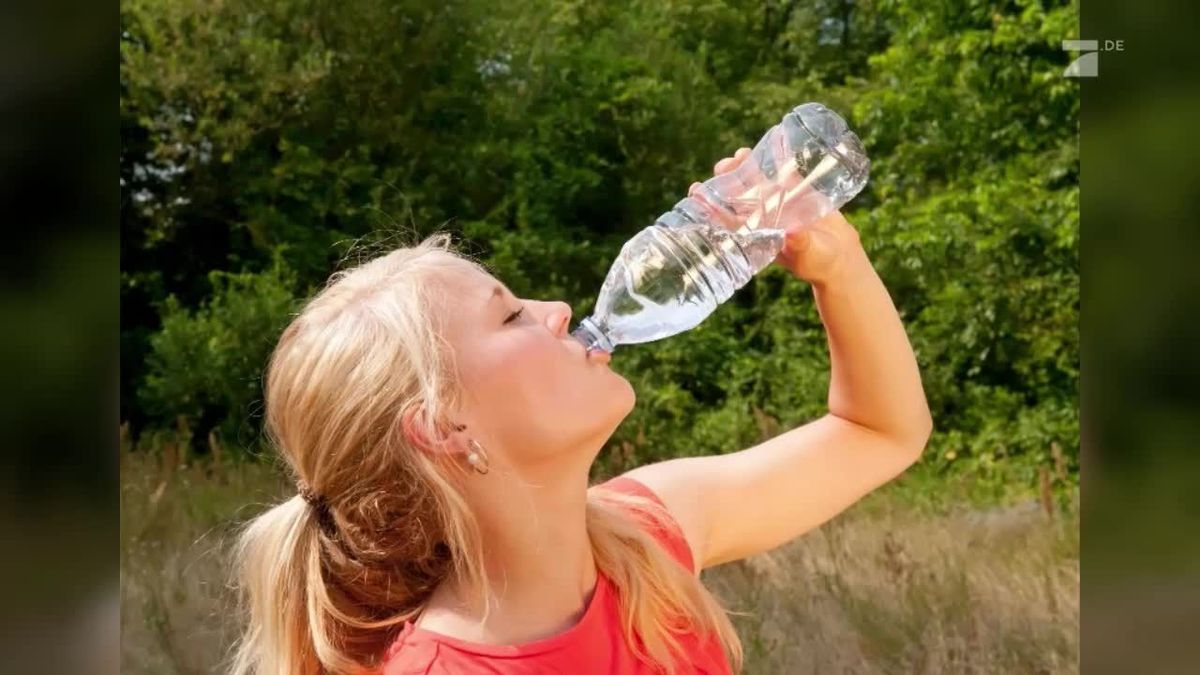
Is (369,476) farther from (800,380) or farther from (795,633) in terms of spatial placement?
(800,380)

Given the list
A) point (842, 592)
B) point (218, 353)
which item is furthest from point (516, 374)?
point (218, 353)

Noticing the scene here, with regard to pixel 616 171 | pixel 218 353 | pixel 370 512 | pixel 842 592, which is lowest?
pixel 842 592

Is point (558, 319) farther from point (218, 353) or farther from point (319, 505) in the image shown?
point (218, 353)

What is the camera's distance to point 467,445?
1.18 m

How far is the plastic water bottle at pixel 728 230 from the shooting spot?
4.72ft

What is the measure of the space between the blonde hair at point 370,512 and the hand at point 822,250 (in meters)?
0.29

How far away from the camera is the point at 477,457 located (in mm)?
1184

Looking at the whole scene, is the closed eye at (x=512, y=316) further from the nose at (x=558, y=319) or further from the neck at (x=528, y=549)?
the neck at (x=528, y=549)

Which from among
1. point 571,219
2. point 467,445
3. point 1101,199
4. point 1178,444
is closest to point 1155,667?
point 1178,444

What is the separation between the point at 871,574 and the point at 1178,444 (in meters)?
1.82

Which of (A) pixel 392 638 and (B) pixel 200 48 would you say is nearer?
(A) pixel 392 638

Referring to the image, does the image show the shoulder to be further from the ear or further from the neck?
the ear

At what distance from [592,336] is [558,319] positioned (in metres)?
0.10

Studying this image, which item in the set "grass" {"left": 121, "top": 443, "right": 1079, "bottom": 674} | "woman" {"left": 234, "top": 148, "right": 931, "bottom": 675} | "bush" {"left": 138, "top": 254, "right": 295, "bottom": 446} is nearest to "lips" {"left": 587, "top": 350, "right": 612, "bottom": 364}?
"woman" {"left": 234, "top": 148, "right": 931, "bottom": 675}
